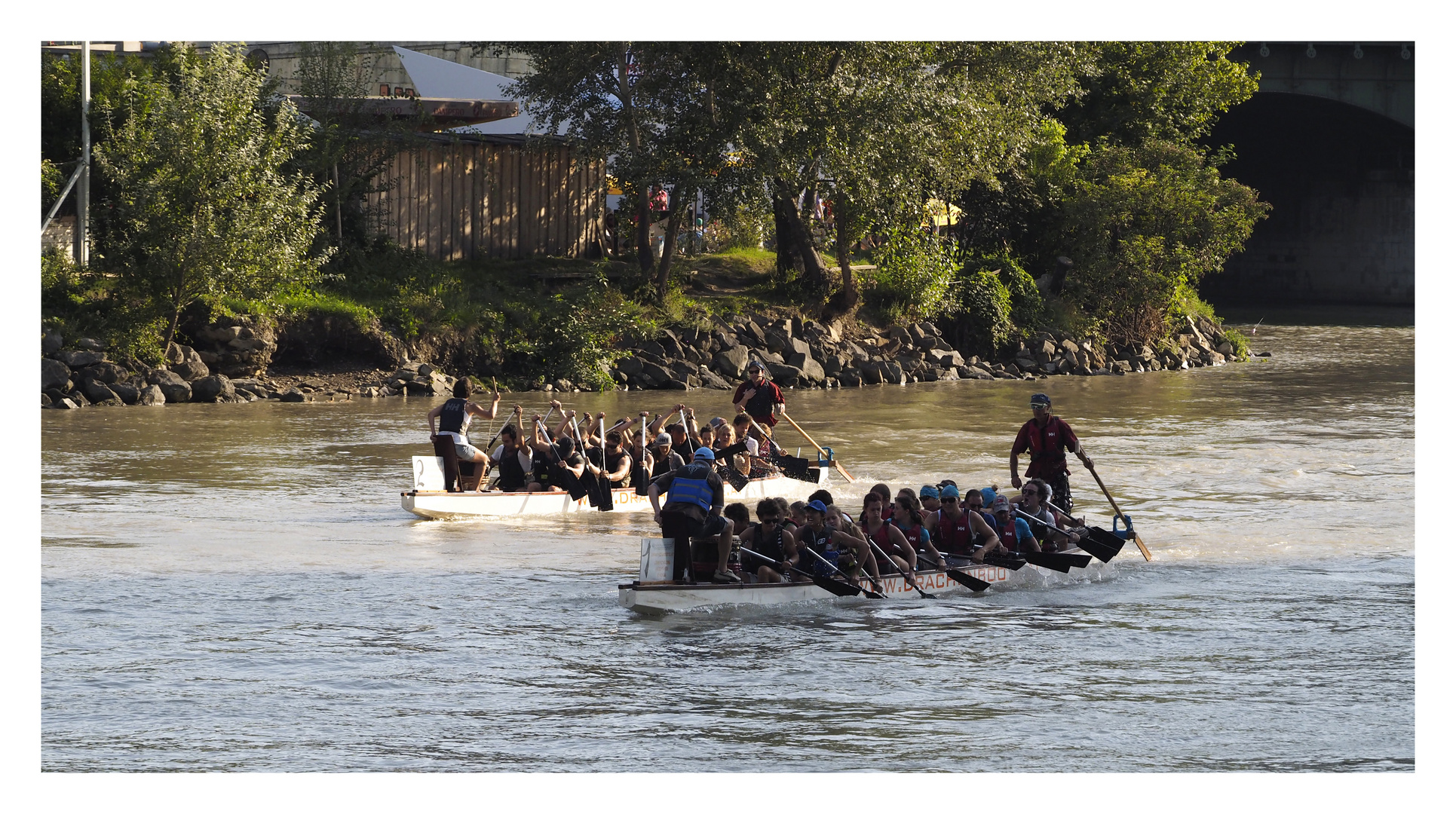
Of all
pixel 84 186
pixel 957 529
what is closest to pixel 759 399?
pixel 957 529

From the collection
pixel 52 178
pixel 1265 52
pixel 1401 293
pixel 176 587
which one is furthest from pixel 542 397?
pixel 1401 293

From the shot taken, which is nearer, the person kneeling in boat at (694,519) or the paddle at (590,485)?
the person kneeling in boat at (694,519)

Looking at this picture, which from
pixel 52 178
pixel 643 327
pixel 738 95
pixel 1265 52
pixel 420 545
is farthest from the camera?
pixel 1265 52

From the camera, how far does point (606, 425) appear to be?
28156 millimetres

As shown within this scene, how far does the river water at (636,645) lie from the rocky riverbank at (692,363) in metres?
6.27

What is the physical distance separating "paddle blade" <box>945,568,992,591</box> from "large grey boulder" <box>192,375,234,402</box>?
1921cm

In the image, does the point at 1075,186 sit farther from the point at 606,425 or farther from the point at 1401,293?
the point at 1401,293

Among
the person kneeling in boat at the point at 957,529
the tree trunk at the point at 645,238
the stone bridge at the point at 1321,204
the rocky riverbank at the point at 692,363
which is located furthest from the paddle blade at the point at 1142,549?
the stone bridge at the point at 1321,204

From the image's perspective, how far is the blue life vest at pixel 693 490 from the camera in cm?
1341

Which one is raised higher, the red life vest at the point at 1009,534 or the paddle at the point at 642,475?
the paddle at the point at 642,475

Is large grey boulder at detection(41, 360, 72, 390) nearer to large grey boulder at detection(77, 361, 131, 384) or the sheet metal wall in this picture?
large grey boulder at detection(77, 361, 131, 384)

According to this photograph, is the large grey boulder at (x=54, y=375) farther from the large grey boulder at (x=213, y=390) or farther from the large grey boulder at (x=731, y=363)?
the large grey boulder at (x=731, y=363)

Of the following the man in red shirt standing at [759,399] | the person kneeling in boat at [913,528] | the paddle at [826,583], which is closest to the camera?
the paddle at [826,583]

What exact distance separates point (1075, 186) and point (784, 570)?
1206 inches
